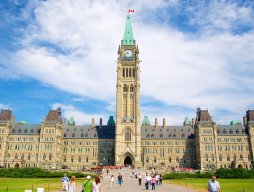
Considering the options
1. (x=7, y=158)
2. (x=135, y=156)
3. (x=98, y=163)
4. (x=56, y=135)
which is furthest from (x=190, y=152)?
(x=7, y=158)

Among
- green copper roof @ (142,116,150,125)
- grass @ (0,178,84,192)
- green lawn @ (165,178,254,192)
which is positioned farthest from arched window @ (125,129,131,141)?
grass @ (0,178,84,192)

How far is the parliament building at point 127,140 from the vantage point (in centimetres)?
11512

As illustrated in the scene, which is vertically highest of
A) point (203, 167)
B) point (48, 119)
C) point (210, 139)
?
point (48, 119)

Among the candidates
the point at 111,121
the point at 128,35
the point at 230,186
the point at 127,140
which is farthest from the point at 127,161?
the point at 230,186

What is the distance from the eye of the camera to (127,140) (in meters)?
115

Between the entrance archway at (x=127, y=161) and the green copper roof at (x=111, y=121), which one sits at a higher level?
the green copper roof at (x=111, y=121)

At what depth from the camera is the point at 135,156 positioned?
11212 cm

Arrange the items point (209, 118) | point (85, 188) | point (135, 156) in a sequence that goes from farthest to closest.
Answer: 1. point (209, 118)
2. point (135, 156)
3. point (85, 188)

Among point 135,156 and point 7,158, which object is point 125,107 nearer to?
point 135,156

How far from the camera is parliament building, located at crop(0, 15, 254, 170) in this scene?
115 m

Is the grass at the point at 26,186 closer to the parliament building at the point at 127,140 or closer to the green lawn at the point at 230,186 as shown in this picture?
the green lawn at the point at 230,186

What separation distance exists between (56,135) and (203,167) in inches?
2178

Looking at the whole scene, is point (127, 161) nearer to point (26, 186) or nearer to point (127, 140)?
point (127, 140)

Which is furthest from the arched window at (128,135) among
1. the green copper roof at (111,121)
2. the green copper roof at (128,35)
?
the green copper roof at (128,35)
